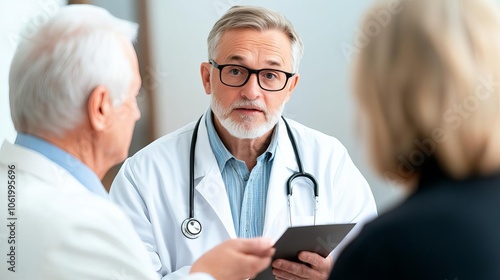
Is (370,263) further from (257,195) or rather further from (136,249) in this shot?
(257,195)

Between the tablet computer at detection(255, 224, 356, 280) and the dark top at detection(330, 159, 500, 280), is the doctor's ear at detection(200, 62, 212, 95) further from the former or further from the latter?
the dark top at detection(330, 159, 500, 280)

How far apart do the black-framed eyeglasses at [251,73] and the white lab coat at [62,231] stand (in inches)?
32.1

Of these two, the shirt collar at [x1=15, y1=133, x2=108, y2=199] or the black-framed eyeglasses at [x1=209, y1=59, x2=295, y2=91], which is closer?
the shirt collar at [x1=15, y1=133, x2=108, y2=199]

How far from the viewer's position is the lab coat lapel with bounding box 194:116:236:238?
154 centimetres

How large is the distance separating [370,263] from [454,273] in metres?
0.10

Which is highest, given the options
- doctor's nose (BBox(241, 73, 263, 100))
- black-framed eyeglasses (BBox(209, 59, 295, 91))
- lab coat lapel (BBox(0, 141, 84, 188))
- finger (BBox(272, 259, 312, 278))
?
black-framed eyeglasses (BBox(209, 59, 295, 91))

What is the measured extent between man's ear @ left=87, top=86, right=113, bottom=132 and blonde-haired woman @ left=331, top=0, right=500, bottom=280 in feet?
1.39

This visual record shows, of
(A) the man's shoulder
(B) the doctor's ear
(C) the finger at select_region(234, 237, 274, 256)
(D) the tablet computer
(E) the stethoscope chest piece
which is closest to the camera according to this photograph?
(C) the finger at select_region(234, 237, 274, 256)

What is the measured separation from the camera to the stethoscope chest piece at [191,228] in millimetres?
1504

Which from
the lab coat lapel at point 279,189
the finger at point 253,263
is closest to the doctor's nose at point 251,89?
the lab coat lapel at point 279,189

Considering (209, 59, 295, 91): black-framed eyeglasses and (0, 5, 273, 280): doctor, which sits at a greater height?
(209, 59, 295, 91): black-framed eyeglasses

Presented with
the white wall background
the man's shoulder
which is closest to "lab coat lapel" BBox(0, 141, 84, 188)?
the man's shoulder

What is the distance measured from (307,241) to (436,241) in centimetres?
57

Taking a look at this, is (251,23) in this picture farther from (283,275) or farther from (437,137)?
(437,137)
